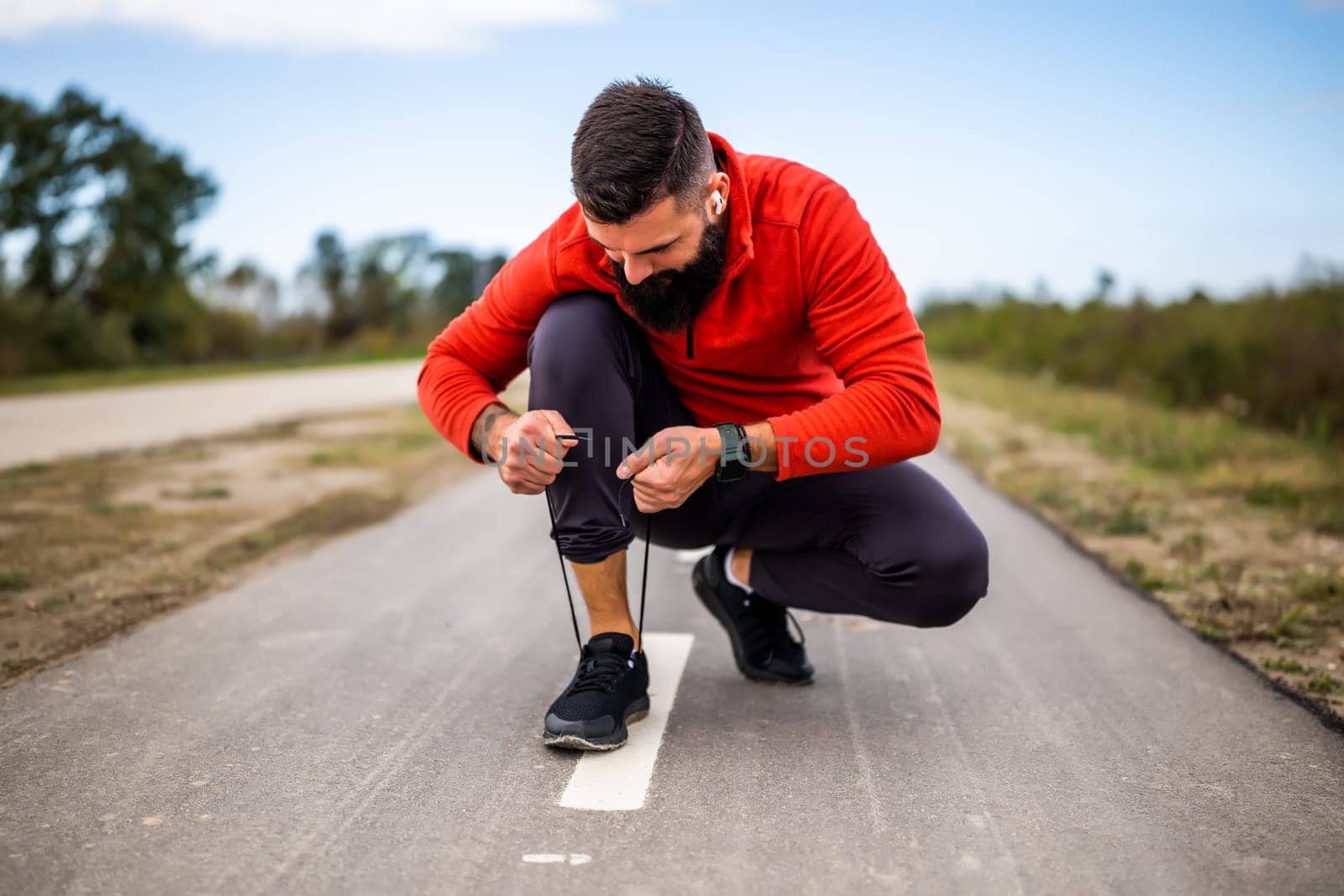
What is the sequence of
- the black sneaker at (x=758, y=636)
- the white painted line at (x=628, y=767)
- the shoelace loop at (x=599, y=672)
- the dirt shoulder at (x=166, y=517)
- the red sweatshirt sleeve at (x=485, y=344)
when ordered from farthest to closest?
the dirt shoulder at (x=166, y=517)
the black sneaker at (x=758, y=636)
the red sweatshirt sleeve at (x=485, y=344)
the shoelace loop at (x=599, y=672)
the white painted line at (x=628, y=767)

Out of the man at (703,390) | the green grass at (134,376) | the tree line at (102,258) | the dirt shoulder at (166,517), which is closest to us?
the man at (703,390)

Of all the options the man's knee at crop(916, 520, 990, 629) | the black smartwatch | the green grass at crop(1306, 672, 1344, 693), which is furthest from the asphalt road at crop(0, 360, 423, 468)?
the green grass at crop(1306, 672, 1344, 693)

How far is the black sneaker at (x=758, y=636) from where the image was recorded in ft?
9.84

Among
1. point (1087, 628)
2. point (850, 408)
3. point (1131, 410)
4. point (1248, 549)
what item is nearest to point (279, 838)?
point (850, 408)

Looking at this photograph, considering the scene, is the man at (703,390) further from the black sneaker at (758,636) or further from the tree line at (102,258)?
the tree line at (102,258)

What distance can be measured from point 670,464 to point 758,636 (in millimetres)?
884

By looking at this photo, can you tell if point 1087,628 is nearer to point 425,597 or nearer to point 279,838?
point 425,597

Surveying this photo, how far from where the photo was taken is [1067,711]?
2.77 meters

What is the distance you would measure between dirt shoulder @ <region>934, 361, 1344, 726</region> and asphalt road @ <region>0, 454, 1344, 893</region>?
0.94ft

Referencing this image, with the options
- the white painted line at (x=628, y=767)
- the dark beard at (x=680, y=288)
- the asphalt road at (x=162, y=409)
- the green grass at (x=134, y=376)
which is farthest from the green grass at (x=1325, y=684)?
the green grass at (x=134, y=376)

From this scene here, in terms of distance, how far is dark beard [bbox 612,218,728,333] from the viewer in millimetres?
2482

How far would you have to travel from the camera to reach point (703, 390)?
2.85 meters

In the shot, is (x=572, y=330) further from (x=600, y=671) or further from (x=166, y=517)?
(x=166, y=517)

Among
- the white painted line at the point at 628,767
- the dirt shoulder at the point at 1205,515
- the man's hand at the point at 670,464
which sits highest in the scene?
the man's hand at the point at 670,464
